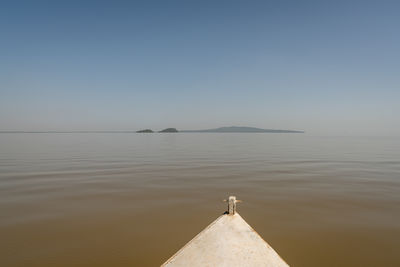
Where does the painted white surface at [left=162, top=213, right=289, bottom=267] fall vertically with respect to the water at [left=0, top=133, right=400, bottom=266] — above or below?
above

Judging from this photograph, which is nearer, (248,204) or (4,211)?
(4,211)

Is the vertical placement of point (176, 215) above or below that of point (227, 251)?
below

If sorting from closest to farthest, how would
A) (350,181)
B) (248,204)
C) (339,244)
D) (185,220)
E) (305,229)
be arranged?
(339,244)
(305,229)
(185,220)
(248,204)
(350,181)

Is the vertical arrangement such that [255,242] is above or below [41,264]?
above

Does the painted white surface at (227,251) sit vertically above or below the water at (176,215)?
above

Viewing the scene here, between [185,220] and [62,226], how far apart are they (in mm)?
3483

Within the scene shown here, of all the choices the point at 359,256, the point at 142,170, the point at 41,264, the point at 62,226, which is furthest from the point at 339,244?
the point at 142,170

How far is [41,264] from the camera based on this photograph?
454 centimetres

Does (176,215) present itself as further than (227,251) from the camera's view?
Yes

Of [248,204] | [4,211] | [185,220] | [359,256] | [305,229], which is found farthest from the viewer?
[248,204]

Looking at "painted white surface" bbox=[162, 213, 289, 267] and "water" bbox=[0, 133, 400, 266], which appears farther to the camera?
"water" bbox=[0, 133, 400, 266]

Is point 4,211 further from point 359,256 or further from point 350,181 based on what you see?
point 350,181

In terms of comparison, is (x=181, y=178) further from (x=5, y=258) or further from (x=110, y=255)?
(x=5, y=258)

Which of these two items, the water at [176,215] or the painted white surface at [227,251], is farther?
the water at [176,215]
